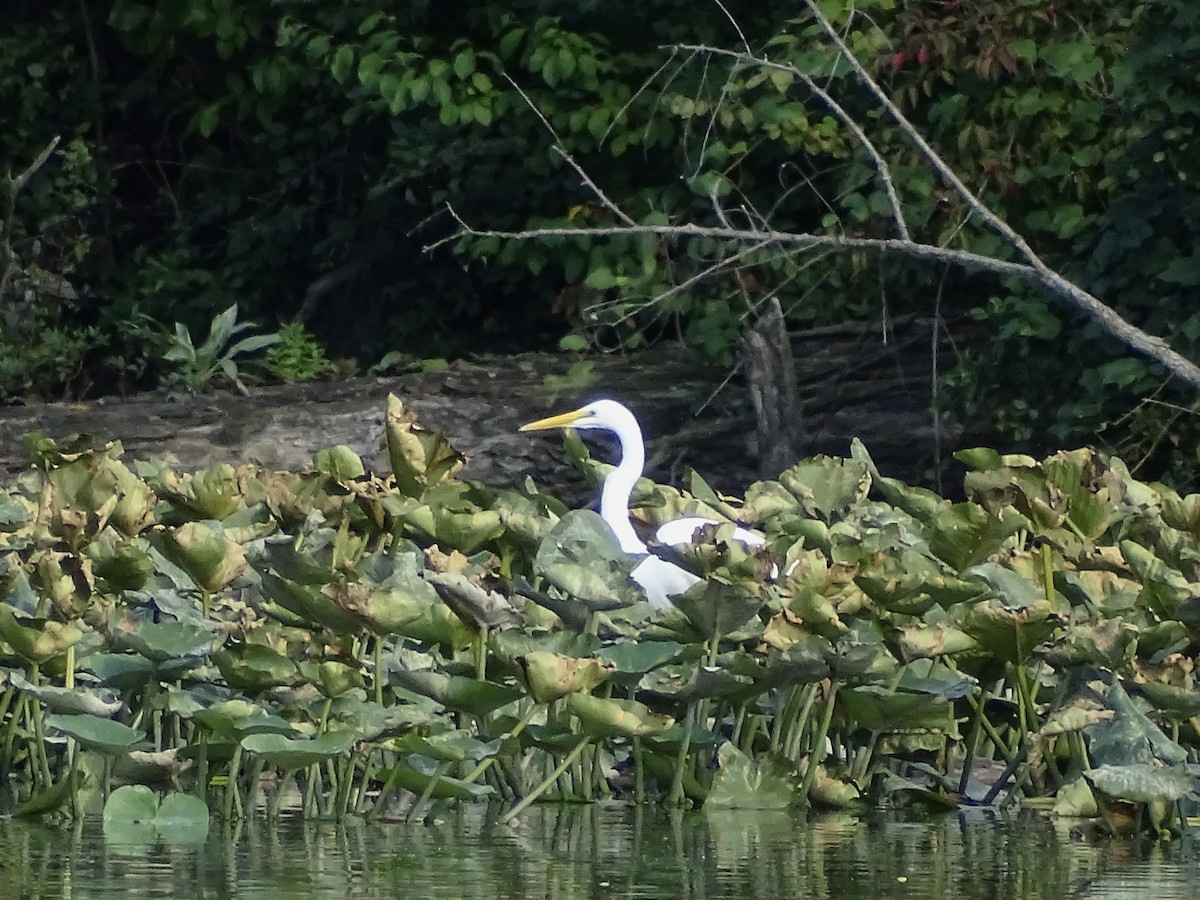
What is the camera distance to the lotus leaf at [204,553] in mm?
4449

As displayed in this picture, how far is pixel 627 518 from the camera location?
6.57 meters

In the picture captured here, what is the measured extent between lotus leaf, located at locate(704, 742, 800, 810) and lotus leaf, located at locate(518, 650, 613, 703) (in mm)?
579

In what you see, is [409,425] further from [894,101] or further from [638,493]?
[894,101]

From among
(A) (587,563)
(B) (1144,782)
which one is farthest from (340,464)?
(B) (1144,782)

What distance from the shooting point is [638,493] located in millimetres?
6289

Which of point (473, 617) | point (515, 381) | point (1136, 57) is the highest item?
point (1136, 57)

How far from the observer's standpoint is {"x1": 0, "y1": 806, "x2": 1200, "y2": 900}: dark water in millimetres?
3471

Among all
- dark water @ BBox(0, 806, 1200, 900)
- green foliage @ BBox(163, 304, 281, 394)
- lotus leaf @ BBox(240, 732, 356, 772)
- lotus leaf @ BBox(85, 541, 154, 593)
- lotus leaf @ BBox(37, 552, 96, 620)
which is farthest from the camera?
green foliage @ BBox(163, 304, 281, 394)

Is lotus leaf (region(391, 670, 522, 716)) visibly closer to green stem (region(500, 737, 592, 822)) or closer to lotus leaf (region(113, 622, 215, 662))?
green stem (region(500, 737, 592, 822))

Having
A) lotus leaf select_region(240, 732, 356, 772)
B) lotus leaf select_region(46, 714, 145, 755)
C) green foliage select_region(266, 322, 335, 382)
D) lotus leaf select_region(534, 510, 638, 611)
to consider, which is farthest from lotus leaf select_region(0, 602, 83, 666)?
green foliage select_region(266, 322, 335, 382)

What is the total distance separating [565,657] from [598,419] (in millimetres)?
3405

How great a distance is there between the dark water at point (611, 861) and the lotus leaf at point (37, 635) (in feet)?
1.07

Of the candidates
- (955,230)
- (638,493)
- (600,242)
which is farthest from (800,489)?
(600,242)

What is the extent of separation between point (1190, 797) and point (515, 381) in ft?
14.6
